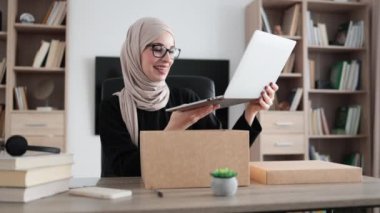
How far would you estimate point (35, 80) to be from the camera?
11.0ft

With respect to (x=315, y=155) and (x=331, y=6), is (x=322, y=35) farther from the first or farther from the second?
(x=315, y=155)

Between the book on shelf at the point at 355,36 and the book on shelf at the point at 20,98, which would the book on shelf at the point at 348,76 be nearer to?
the book on shelf at the point at 355,36

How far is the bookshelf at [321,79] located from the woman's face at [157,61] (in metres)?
1.87

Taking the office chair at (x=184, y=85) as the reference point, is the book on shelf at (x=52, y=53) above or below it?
above

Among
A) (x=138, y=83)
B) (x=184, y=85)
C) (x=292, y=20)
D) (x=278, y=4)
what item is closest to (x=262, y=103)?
(x=138, y=83)

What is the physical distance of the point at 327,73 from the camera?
3842 mm

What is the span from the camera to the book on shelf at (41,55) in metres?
3.13

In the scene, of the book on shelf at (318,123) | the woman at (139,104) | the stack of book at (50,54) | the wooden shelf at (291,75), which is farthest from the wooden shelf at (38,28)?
the book on shelf at (318,123)

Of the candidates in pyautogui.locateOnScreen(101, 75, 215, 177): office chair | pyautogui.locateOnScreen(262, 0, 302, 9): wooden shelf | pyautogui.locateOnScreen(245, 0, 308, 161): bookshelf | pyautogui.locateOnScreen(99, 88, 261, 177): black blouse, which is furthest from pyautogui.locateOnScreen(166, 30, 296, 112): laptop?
pyautogui.locateOnScreen(262, 0, 302, 9): wooden shelf

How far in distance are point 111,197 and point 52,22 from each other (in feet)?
8.60

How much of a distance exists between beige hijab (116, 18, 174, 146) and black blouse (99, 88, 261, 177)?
3 cm

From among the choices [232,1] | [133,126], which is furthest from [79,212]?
[232,1]

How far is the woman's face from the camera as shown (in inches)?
57.7

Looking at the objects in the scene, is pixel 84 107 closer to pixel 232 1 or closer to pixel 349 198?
pixel 232 1
